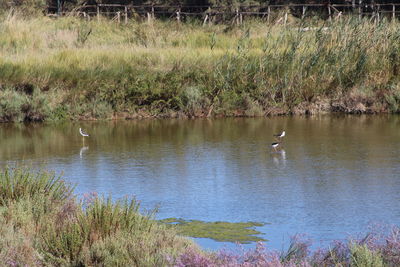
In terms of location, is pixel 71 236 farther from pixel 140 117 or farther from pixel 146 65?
pixel 146 65

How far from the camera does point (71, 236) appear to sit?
788cm

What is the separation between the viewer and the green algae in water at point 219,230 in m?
9.66

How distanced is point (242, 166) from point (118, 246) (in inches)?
271

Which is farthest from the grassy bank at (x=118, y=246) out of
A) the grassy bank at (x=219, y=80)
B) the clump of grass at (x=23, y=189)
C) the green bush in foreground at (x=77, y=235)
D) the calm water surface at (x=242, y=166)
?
the grassy bank at (x=219, y=80)

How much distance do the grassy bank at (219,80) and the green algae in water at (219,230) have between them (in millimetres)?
10899

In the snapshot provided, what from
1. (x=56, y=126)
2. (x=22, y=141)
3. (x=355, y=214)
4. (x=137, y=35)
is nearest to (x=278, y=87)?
(x=56, y=126)

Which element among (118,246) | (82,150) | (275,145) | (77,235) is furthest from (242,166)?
(118,246)

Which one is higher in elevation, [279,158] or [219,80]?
[219,80]

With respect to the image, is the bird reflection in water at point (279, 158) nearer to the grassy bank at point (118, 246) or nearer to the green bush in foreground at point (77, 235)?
Result: the grassy bank at point (118, 246)

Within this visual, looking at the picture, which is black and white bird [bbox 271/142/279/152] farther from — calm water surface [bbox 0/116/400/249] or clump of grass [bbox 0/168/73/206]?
clump of grass [bbox 0/168/73/206]

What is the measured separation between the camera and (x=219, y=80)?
71.5ft

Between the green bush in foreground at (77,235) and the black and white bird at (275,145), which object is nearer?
the green bush in foreground at (77,235)

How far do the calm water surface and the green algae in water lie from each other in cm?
17

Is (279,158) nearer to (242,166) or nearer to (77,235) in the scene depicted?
(242,166)
